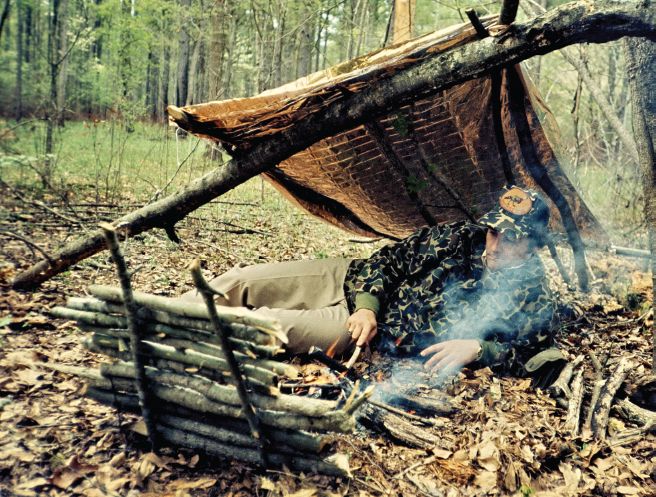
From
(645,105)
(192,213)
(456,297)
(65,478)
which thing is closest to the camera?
(65,478)

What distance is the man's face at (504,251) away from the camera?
288cm

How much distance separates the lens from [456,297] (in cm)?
310

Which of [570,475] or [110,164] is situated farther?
[110,164]

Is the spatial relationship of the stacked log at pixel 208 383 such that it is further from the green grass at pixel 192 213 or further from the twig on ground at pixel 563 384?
the green grass at pixel 192 213

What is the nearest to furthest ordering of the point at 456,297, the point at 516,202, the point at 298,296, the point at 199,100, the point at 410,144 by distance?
the point at 516,202 < the point at 456,297 < the point at 298,296 < the point at 410,144 < the point at 199,100

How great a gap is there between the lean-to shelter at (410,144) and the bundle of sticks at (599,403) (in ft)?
5.26

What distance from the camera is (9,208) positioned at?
4.75m

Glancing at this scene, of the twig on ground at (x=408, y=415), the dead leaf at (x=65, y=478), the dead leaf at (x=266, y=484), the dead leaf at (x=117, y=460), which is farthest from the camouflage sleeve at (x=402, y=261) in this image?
the dead leaf at (x=65, y=478)

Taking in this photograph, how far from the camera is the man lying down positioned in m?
2.88

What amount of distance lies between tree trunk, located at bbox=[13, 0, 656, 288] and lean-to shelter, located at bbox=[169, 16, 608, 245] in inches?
2.7

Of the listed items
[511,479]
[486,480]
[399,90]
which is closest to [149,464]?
[486,480]

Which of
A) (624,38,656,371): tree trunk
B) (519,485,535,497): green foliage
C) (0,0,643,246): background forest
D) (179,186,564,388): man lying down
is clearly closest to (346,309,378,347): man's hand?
(179,186,564,388): man lying down

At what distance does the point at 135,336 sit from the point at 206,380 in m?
0.39

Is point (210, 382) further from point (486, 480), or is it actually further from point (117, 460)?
point (486, 480)
